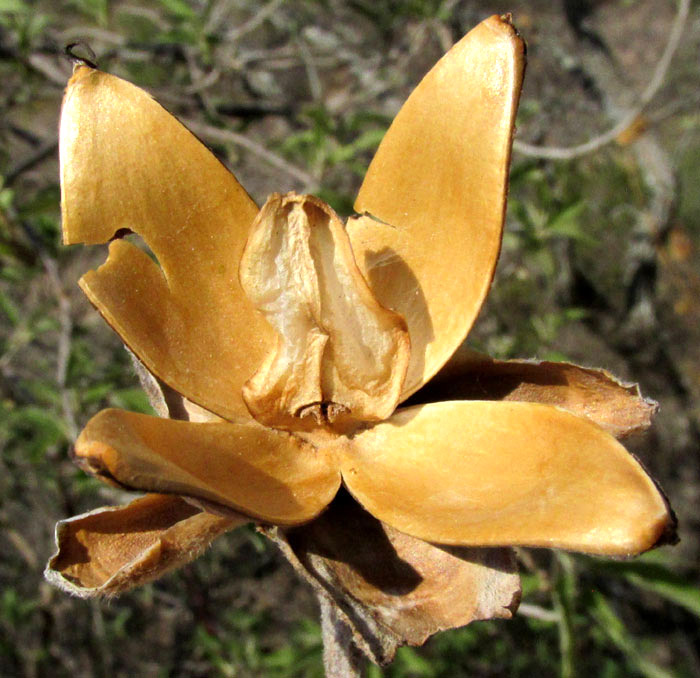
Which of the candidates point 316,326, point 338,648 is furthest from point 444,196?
point 338,648

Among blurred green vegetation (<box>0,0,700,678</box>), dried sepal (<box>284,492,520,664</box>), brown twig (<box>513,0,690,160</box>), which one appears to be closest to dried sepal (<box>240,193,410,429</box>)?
dried sepal (<box>284,492,520,664</box>)

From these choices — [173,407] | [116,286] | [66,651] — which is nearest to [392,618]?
[173,407]

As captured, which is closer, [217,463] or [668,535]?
[668,535]

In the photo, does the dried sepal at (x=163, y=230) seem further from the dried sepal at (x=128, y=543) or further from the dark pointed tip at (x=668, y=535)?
the dark pointed tip at (x=668, y=535)

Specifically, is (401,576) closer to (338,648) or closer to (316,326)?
(338,648)

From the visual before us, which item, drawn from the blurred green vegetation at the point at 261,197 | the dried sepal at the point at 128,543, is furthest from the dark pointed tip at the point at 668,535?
the blurred green vegetation at the point at 261,197

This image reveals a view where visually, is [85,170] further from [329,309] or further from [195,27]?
[195,27]
